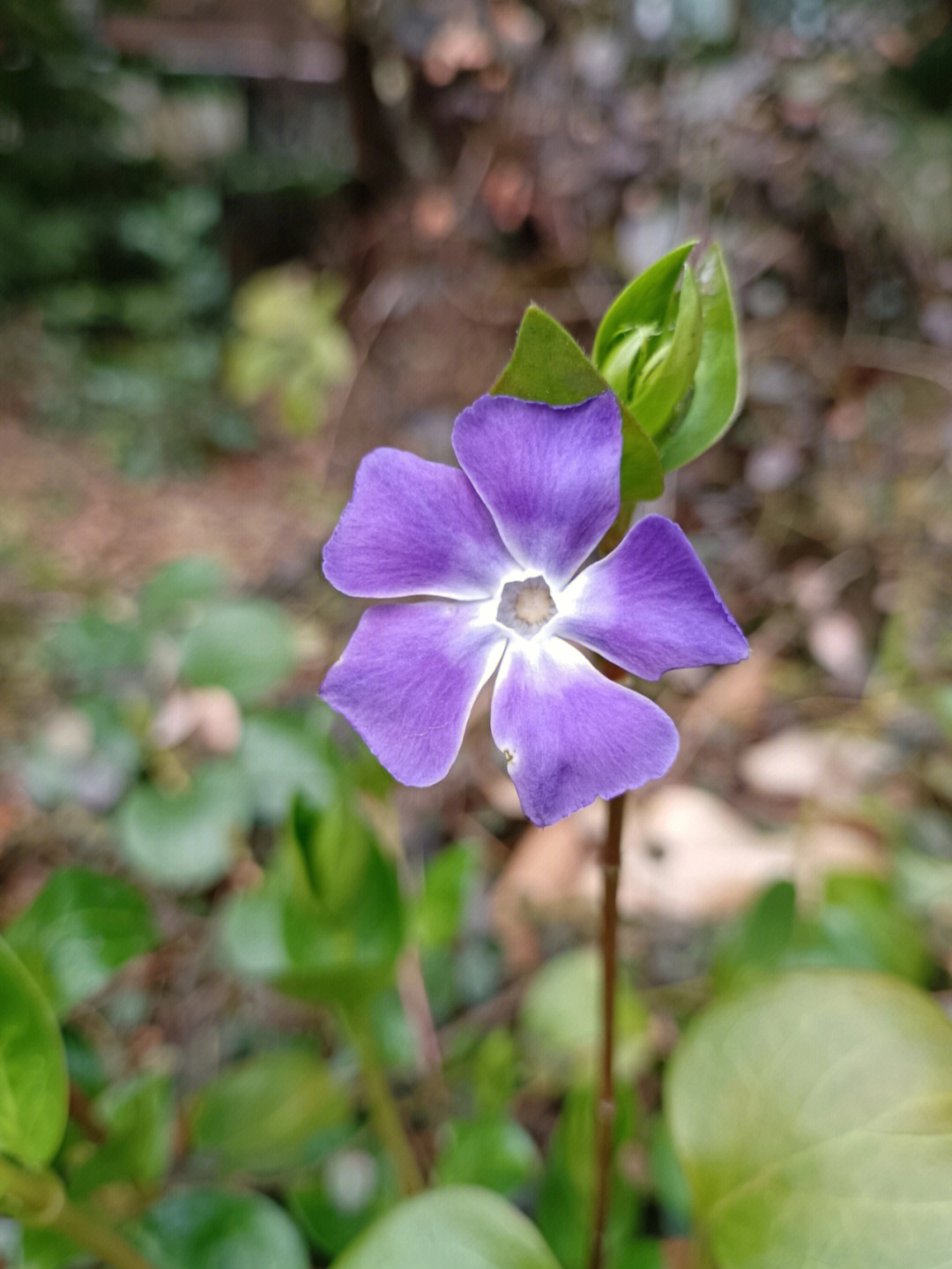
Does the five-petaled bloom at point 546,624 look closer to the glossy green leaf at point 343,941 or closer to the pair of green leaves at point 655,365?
the pair of green leaves at point 655,365

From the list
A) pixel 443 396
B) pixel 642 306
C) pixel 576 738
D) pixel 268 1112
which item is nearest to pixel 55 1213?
pixel 268 1112

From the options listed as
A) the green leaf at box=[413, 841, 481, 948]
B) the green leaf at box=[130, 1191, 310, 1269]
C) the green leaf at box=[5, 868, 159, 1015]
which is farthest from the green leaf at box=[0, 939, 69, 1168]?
the green leaf at box=[413, 841, 481, 948]

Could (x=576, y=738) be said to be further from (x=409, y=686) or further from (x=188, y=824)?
(x=188, y=824)

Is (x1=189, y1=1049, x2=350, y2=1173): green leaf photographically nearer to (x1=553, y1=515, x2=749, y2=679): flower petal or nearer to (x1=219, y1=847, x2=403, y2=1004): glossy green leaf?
(x1=219, y1=847, x2=403, y2=1004): glossy green leaf

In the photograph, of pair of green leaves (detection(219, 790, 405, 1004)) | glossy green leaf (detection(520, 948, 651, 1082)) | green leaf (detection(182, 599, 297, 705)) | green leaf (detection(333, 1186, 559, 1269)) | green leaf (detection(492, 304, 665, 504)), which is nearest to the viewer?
green leaf (detection(492, 304, 665, 504))

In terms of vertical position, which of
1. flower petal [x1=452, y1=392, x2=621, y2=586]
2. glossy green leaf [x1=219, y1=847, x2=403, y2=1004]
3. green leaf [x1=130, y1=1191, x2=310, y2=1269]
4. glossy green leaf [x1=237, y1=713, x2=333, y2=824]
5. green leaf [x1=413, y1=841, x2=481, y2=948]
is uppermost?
flower petal [x1=452, y1=392, x2=621, y2=586]

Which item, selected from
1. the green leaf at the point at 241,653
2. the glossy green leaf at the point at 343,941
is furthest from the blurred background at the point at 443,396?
the glossy green leaf at the point at 343,941


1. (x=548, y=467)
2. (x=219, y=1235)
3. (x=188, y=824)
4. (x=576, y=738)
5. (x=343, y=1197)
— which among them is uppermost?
(x=548, y=467)
